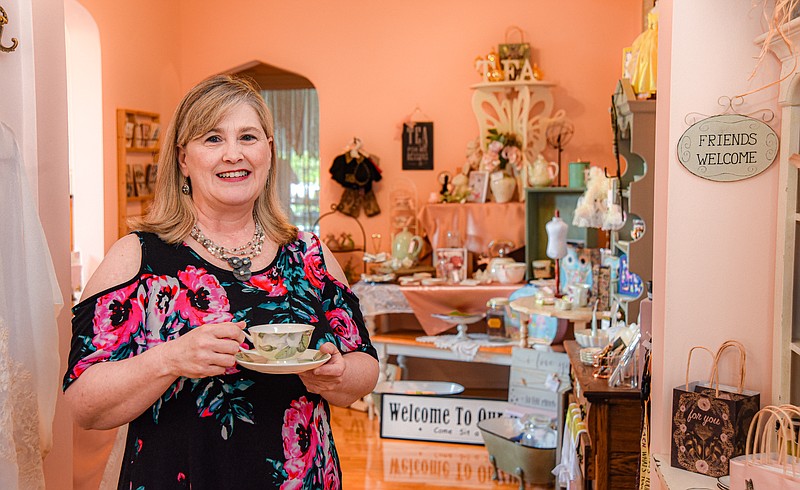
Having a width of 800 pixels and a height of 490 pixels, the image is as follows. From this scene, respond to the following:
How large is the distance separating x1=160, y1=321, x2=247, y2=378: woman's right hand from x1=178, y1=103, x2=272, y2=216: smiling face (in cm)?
33

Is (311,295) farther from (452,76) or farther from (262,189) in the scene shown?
(452,76)

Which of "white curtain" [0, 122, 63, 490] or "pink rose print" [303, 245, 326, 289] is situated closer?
"pink rose print" [303, 245, 326, 289]

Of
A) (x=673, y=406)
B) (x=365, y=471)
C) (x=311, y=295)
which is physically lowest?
(x=365, y=471)

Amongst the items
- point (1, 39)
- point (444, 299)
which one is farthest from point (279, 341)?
point (444, 299)

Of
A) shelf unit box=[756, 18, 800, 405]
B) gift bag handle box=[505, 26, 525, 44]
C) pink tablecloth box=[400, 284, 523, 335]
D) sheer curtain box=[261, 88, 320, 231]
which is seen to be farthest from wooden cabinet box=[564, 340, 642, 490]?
sheer curtain box=[261, 88, 320, 231]

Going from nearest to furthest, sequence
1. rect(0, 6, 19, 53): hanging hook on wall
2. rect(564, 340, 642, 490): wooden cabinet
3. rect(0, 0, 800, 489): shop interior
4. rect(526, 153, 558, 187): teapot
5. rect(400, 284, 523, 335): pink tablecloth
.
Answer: rect(0, 0, 800, 489): shop interior < rect(0, 6, 19, 53): hanging hook on wall < rect(564, 340, 642, 490): wooden cabinet < rect(400, 284, 523, 335): pink tablecloth < rect(526, 153, 558, 187): teapot

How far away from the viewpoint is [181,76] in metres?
6.80

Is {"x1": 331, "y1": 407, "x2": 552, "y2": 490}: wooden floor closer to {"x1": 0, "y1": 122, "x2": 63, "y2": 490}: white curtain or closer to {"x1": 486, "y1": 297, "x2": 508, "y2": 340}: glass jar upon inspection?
{"x1": 486, "y1": 297, "x2": 508, "y2": 340}: glass jar

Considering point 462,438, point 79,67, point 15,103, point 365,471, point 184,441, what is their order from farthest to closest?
point 79,67, point 462,438, point 365,471, point 15,103, point 184,441

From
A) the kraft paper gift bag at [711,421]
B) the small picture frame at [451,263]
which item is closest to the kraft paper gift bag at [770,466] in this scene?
the kraft paper gift bag at [711,421]

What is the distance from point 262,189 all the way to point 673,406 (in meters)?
1.12

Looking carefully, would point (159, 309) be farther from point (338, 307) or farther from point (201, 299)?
point (338, 307)

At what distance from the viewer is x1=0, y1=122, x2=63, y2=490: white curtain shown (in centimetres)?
211

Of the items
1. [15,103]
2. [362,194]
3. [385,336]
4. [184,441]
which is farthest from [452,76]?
[184,441]
